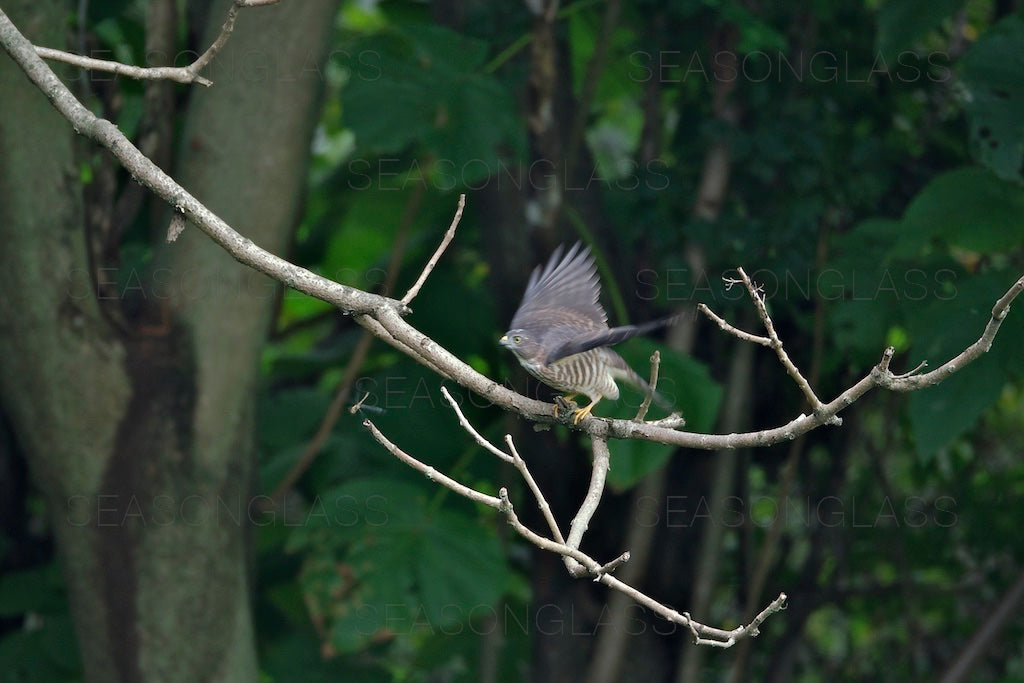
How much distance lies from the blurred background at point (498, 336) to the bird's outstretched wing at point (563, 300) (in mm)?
410

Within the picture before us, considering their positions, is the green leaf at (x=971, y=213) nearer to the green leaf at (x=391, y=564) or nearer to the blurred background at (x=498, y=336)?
the blurred background at (x=498, y=336)

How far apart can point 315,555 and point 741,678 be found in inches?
58.2

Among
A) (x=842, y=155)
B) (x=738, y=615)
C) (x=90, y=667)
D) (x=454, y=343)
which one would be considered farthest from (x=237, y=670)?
(x=842, y=155)

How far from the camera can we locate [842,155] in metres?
3.43

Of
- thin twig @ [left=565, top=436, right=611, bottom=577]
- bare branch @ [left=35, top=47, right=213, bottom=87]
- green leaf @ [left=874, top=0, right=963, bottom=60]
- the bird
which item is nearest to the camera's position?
thin twig @ [left=565, top=436, right=611, bottom=577]

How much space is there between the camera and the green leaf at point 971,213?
8.61ft

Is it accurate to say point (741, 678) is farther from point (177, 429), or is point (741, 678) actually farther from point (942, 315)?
point (177, 429)

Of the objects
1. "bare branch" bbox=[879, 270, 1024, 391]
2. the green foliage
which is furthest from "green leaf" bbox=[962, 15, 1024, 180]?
the green foliage

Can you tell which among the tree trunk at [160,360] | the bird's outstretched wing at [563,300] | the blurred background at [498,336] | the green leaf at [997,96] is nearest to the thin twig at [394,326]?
the bird's outstretched wing at [563,300]

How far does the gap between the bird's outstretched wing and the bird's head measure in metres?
0.14

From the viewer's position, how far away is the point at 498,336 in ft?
11.5

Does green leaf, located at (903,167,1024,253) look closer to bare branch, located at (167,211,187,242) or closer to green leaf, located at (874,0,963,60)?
green leaf, located at (874,0,963,60)

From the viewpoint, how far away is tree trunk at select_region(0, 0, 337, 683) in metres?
2.60

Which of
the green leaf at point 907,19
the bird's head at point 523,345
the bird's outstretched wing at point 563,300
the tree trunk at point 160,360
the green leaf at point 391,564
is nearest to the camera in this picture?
the bird's head at point 523,345
